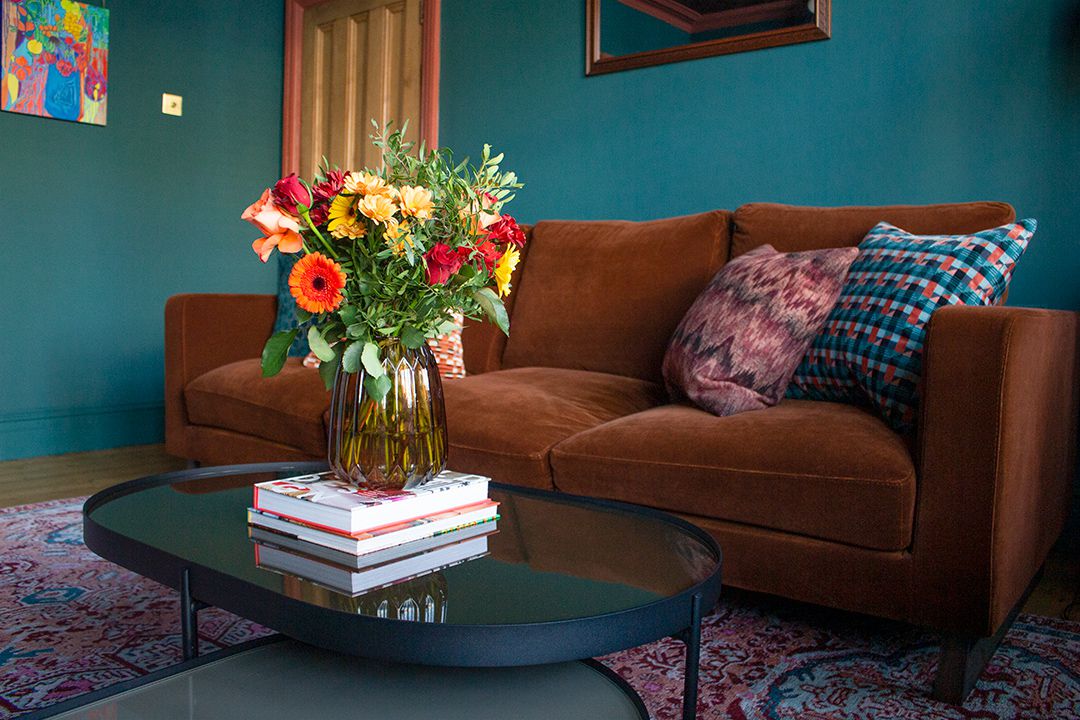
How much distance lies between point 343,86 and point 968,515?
3831mm

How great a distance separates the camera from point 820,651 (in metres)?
1.78

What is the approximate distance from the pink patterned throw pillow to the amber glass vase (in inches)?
34.6

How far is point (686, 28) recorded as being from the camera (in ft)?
10.7

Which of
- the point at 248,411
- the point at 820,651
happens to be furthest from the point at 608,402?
the point at 248,411

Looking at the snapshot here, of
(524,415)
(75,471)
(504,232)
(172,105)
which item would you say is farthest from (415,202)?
(172,105)

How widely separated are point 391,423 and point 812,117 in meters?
2.21

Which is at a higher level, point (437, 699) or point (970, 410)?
point (970, 410)

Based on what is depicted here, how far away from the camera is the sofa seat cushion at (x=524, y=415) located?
2039 mm

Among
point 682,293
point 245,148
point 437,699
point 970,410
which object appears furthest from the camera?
point 245,148

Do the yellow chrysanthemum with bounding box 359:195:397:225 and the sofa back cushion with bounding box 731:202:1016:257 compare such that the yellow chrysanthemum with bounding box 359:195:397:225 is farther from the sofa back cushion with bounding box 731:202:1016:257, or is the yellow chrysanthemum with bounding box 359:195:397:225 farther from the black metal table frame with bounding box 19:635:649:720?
the sofa back cushion with bounding box 731:202:1016:257

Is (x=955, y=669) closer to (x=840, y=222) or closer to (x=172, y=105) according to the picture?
(x=840, y=222)

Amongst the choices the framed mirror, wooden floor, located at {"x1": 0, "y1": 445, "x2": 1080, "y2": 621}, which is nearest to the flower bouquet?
wooden floor, located at {"x1": 0, "y1": 445, "x2": 1080, "y2": 621}

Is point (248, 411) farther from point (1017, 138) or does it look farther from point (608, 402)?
point (1017, 138)

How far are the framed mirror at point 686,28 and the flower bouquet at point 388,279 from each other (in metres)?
2.08
